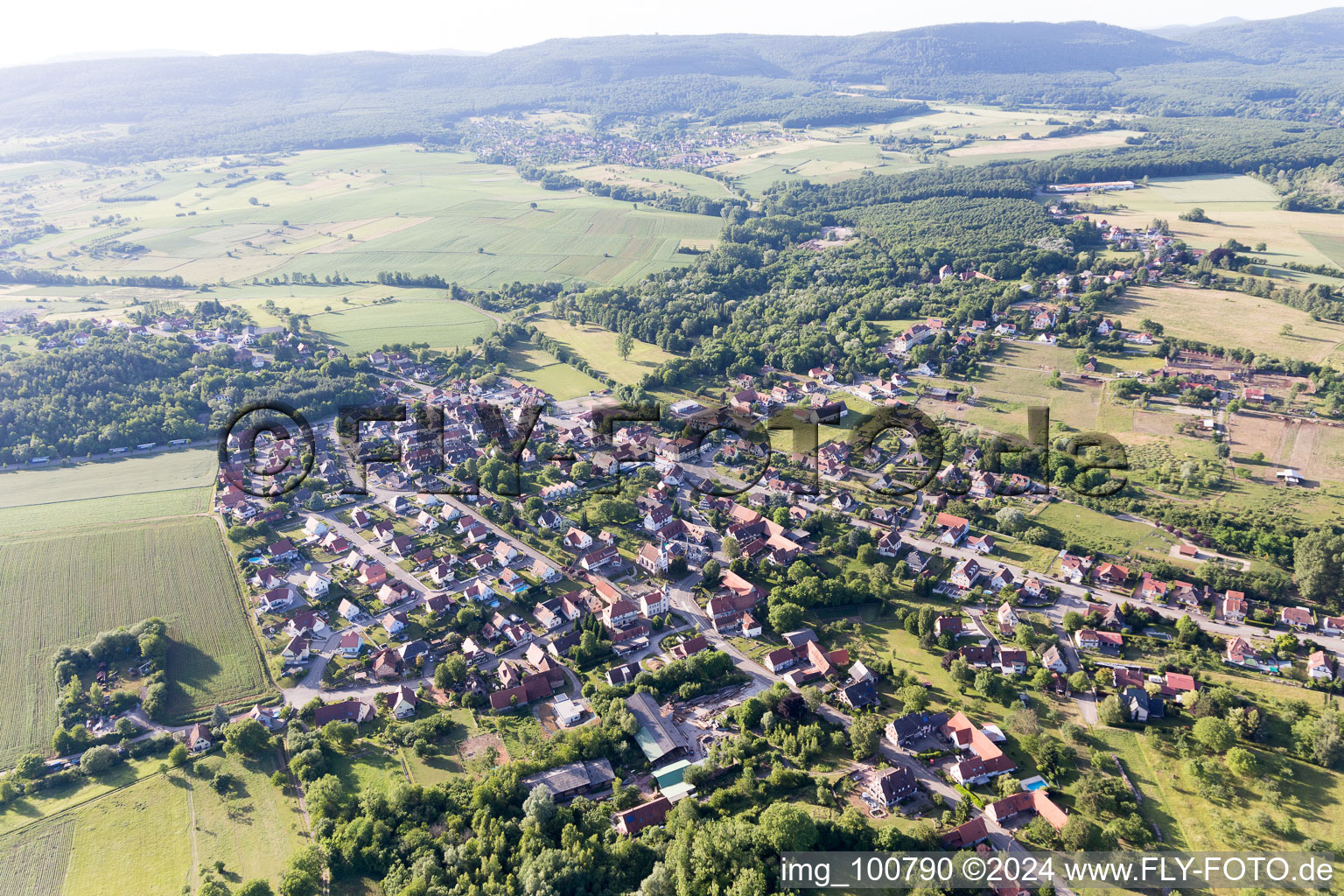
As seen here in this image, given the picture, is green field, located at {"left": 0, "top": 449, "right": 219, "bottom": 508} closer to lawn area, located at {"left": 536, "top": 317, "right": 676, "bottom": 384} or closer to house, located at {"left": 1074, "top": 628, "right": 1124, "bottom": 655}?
lawn area, located at {"left": 536, "top": 317, "right": 676, "bottom": 384}

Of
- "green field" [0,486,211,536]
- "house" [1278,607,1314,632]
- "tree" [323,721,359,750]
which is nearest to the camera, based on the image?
"tree" [323,721,359,750]

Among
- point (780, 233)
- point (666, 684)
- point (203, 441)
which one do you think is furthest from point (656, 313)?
point (666, 684)

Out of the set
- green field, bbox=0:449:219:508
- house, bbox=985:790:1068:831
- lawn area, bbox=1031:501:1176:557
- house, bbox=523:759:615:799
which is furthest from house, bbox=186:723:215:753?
lawn area, bbox=1031:501:1176:557

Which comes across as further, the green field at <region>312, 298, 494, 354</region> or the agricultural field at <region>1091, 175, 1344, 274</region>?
the agricultural field at <region>1091, 175, 1344, 274</region>

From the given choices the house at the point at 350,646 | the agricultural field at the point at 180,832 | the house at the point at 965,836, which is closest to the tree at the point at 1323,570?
the house at the point at 965,836

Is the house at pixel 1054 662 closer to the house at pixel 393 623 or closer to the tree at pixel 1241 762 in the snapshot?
the tree at pixel 1241 762

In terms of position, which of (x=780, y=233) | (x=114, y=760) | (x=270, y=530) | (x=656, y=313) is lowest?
(x=114, y=760)

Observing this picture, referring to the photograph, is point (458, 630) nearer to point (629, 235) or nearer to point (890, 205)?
point (629, 235)
